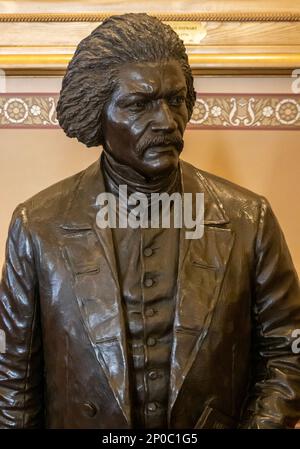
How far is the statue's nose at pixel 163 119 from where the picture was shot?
163 cm

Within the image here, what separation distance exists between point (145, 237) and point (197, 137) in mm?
768

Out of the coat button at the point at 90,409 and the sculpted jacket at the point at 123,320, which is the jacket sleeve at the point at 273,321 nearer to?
the sculpted jacket at the point at 123,320

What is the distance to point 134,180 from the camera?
5.73ft

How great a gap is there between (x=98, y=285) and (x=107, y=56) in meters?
0.48

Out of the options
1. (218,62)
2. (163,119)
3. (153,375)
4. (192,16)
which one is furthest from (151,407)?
(192,16)

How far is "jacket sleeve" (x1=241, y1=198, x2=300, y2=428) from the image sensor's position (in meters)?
1.72

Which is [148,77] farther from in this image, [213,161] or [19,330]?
[213,161]

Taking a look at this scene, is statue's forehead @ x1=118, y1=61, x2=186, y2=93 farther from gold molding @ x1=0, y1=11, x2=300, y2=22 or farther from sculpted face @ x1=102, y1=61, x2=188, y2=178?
gold molding @ x1=0, y1=11, x2=300, y2=22

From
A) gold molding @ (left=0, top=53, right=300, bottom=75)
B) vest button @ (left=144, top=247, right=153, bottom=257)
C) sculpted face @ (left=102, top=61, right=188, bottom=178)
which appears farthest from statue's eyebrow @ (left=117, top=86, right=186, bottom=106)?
gold molding @ (left=0, top=53, right=300, bottom=75)

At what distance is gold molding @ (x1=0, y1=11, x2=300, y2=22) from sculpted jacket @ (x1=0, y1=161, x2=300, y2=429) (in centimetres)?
73

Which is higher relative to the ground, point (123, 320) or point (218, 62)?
point (218, 62)

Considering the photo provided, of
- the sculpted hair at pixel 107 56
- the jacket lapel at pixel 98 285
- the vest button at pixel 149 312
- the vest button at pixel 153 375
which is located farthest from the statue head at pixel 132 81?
the vest button at pixel 153 375

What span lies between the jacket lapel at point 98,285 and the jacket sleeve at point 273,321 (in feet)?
1.00
